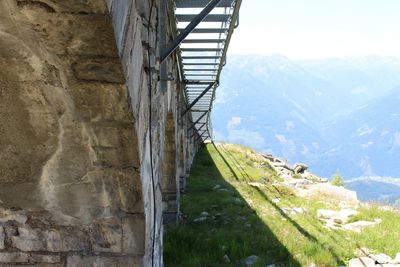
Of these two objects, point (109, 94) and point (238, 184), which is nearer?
point (109, 94)

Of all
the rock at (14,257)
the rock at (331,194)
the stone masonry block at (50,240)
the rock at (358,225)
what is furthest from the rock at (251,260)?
the rock at (331,194)

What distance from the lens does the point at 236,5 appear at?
5.42 m

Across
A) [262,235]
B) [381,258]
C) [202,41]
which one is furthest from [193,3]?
[381,258]

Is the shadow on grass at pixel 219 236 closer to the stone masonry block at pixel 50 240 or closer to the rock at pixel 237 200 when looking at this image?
the rock at pixel 237 200

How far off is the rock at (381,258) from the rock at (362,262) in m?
0.11

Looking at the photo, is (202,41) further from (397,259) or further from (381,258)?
(397,259)

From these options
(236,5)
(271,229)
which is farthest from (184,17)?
(271,229)

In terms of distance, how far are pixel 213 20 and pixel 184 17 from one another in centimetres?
49

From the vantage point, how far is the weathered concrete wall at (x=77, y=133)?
2004mm

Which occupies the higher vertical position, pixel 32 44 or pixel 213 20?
pixel 213 20

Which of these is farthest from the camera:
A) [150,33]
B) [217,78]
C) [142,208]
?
[217,78]

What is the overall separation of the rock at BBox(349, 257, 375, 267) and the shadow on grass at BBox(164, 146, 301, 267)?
31.5 inches

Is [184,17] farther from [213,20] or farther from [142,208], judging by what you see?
[142,208]

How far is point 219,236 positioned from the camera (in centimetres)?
711
